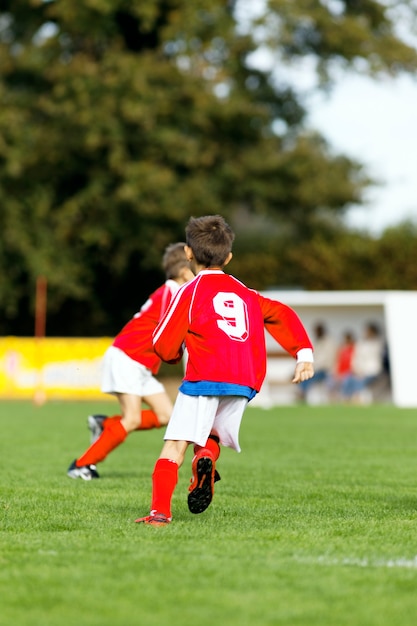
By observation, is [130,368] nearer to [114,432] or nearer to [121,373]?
[121,373]

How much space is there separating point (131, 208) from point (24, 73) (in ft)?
17.2

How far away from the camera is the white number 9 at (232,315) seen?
640 cm

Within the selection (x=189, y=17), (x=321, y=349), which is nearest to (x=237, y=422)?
(x=321, y=349)

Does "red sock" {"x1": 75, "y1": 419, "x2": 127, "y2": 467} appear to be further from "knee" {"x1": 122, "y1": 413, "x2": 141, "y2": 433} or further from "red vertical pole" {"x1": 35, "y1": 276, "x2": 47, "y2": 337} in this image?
"red vertical pole" {"x1": 35, "y1": 276, "x2": 47, "y2": 337}

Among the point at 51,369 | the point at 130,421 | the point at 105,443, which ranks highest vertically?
the point at 130,421

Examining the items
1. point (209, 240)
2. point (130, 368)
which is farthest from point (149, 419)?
point (209, 240)

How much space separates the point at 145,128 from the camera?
31.8 meters

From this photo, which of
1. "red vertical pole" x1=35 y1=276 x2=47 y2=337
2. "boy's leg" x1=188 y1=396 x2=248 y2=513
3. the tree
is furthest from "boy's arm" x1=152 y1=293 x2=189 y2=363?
the tree

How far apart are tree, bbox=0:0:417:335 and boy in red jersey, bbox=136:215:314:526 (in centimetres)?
2484

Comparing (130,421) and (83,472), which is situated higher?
(130,421)

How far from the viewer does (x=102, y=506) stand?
737cm

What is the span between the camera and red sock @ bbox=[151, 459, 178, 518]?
6332mm

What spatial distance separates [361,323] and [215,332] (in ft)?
72.4

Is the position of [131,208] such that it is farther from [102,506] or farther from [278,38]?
[102,506]
